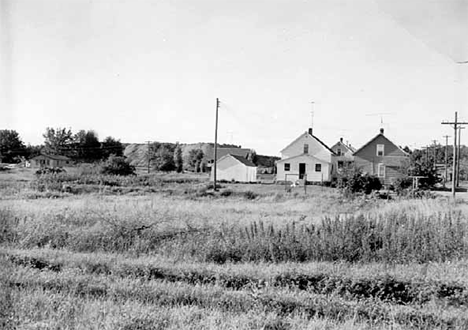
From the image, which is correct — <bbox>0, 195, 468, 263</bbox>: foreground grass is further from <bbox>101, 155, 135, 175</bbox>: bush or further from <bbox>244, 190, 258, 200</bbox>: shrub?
<bbox>101, 155, 135, 175</bbox>: bush

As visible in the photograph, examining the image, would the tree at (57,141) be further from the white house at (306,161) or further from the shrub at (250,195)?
the white house at (306,161)

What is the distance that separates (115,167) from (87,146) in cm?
267

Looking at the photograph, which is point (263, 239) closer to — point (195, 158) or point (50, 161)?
point (50, 161)

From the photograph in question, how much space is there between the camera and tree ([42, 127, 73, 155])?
Answer: 23.4 m

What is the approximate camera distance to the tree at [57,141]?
2340 cm

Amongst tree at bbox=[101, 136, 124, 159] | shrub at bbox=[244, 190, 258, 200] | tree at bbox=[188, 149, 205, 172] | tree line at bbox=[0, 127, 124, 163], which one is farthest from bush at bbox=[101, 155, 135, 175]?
tree at bbox=[188, 149, 205, 172]

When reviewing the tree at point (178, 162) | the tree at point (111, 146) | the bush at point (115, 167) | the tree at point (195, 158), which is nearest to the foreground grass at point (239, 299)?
the bush at point (115, 167)

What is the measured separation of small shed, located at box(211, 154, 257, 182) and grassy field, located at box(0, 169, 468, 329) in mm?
29476

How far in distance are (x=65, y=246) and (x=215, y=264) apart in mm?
3067

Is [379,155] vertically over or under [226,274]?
over

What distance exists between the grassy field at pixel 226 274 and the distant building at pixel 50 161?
60.2 feet

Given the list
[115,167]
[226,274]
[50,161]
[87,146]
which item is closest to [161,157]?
[115,167]

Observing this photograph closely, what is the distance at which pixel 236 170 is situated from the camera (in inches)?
1549

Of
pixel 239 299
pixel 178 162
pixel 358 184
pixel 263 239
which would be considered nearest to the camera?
pixel 239 299
